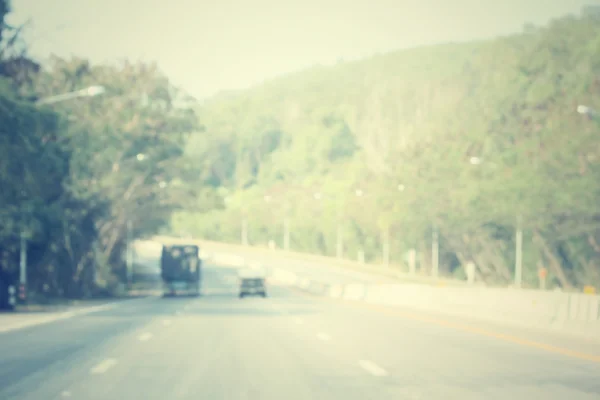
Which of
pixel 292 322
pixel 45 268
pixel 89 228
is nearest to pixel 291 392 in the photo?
pixel 292 322

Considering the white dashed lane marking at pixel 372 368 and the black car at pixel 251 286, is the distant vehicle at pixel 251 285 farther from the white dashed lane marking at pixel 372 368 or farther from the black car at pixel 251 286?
the white dashed lane marking at pixel 372 368

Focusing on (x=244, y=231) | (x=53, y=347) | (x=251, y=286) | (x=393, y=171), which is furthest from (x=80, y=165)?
(x=244, y=231)

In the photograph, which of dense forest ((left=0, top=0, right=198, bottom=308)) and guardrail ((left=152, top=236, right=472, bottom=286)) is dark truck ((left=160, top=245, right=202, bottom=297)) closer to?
dense forest ((left=0, top=0, right=198, bottom=308))

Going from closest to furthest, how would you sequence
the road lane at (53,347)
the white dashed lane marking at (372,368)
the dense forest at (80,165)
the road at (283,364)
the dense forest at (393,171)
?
the road at (283,364) → the road lane at (53,347) → the white dashed lane marking at (372,368) → the dense forest at (80,165) → the dense forest at (393,171)

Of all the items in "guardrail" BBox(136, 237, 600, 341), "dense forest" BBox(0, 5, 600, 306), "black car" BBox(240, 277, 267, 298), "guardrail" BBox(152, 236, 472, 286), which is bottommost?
"guardrail" BBox(152, 236, 472, 286)

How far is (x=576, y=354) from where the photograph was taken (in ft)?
64.3

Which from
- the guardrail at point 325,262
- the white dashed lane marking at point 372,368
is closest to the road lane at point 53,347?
the white dashed lane marking at point 372,368

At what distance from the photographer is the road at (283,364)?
13.9 m

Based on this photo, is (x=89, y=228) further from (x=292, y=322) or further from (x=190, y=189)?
(x=292, y=322)

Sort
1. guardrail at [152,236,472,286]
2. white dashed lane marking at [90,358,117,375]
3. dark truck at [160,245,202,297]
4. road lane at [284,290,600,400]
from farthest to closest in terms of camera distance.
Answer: guardrail at [152,236,472,286], dark truck at [160,245,202,297], white dashed lane marking at [90,358,117,375], road lane at [284,290,600,400]

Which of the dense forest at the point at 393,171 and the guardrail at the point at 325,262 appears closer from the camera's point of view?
the dense forest at the point at 393,171

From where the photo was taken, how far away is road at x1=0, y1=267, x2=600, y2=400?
45.5 feet

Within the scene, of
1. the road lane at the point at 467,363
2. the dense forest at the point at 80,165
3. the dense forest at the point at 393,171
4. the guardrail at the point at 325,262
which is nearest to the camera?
the road lane at the point at 467,363

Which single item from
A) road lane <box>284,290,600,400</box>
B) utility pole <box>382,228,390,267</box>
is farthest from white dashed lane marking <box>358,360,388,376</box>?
utility pole <box>382,228,390,267</box>
